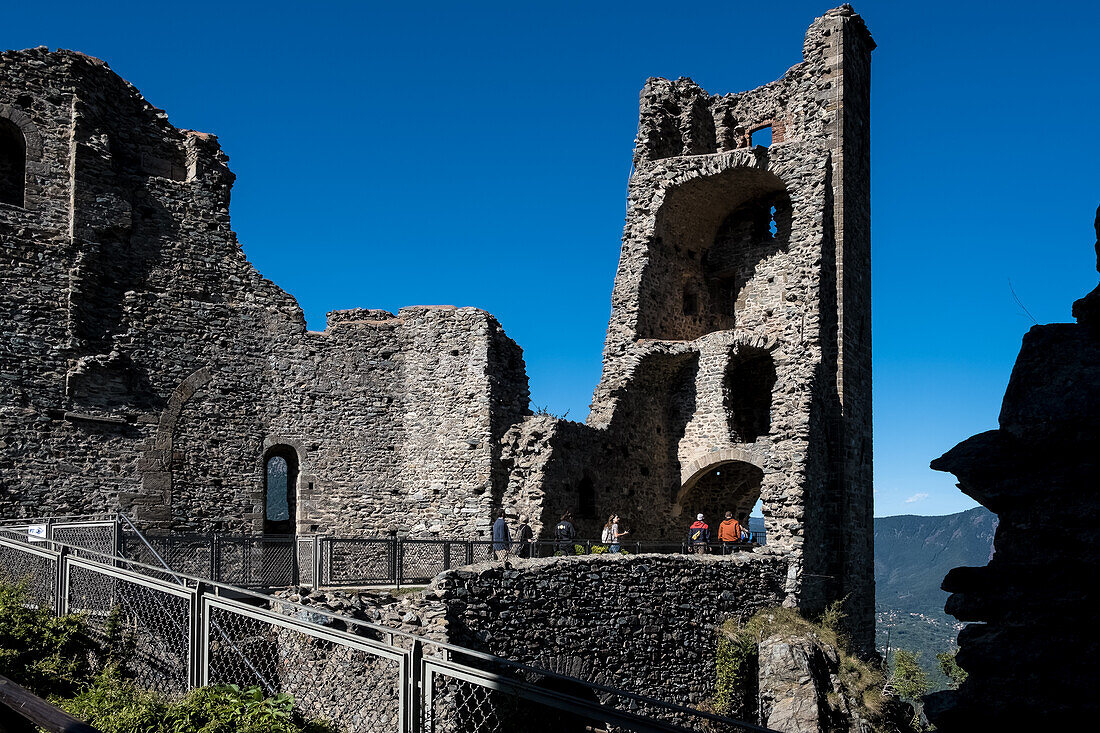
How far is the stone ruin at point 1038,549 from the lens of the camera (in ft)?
15.0

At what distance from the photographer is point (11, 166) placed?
20484 millimetres

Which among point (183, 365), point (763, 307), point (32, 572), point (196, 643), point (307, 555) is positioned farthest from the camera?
point (763, 307)

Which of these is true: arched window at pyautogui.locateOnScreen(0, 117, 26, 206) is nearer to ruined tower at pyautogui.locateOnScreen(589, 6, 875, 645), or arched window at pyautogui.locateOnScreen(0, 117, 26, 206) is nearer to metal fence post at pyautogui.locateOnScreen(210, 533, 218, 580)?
metal fence post at pyautogui.locateOnScreen(210, 533, 218, 580)

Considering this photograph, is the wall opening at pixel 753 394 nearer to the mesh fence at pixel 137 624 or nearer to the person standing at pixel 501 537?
the person standing at pixel 501 537

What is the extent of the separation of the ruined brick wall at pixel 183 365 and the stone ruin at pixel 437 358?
0.05 meters

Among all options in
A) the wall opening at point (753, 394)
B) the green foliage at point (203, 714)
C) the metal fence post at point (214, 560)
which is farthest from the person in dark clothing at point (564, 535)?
the green foliage at point (203, 714)

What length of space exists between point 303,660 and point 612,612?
5.69 m

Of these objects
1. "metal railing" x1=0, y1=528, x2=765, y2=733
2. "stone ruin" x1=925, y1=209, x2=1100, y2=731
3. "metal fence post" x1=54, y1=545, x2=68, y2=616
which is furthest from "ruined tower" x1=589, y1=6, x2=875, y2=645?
"stone ruin" x1=925, y1=209, x2=1100, y2=731

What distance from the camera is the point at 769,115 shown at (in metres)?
27.8

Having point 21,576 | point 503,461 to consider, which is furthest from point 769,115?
point 21,576

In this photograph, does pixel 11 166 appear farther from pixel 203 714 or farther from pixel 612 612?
pixel 203 714

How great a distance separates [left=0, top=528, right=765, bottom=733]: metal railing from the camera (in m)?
6.24

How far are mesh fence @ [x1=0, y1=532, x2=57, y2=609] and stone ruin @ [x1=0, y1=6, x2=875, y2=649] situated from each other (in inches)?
289

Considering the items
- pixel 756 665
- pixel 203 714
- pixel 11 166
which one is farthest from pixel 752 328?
pixel 203 714
